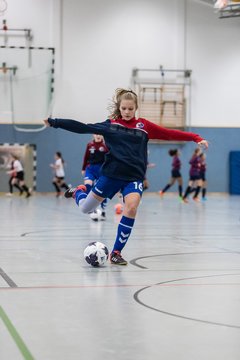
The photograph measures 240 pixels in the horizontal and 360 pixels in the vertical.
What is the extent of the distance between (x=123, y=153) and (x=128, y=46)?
2462 centimetres

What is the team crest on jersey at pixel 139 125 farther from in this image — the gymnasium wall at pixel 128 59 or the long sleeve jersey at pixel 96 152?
the gymnasium wall at pixel 128 59

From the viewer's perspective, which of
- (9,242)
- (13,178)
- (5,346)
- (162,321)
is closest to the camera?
(5,346)

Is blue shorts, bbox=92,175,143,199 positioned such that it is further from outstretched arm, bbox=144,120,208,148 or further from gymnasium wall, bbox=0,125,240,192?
gymnasium wall, bbox=0,125,240,192

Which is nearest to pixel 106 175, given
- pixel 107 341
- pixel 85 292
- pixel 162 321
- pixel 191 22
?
pixel 85 292

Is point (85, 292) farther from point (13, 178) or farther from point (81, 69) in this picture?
point (81, 69)

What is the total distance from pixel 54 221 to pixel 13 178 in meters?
13.6

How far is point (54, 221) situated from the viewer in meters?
14.1

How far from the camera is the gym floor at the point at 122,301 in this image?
12.3ft

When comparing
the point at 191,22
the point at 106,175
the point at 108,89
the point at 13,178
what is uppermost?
the point at 191,22

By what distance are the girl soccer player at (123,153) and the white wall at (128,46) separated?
23.2 metres

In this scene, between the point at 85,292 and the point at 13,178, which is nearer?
the point at 85,292

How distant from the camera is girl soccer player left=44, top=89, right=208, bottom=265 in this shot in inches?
296

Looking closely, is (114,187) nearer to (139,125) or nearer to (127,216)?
(127,216)

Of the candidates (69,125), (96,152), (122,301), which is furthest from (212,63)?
(122,301)
